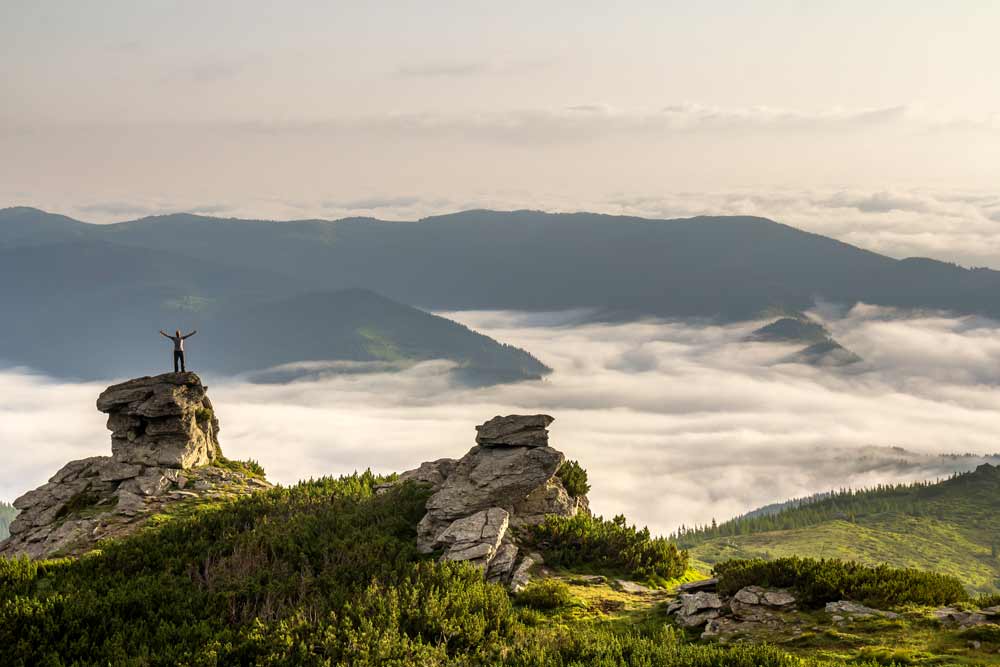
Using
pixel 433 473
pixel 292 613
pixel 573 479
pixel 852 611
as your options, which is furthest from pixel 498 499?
pixel 852 611

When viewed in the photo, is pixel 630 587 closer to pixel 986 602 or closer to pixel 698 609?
pixel 698 609

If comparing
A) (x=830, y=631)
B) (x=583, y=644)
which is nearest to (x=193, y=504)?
(x=583, y=644)

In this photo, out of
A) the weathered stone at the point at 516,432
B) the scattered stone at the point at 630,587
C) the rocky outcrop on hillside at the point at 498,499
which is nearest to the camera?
the rocky outcrop on hillside at the point at 498,499

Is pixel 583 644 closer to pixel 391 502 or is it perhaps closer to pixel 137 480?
pixel 391 502

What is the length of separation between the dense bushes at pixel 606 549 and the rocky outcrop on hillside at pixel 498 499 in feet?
3.66

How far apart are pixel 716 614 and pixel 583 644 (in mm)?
5694

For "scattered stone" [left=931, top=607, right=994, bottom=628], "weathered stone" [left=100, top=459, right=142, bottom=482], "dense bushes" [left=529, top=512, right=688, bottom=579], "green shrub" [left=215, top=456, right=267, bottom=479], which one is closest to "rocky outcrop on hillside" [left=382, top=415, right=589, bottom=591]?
"dense bushes" [left=529, top=512, right=688, bottom=579]

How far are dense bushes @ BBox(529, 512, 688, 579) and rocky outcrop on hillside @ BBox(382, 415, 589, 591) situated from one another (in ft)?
3.66

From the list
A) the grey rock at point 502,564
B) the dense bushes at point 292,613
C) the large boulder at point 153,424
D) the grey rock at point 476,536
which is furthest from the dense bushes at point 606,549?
the large boulder at point 153,424

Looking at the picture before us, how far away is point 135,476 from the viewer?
46406 mm

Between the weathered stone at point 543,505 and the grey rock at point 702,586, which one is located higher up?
the weathered stone at point 543,505

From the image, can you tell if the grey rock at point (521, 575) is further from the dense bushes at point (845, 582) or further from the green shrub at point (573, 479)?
the green shrub at point (573, 479)

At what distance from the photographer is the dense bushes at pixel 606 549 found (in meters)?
34.2

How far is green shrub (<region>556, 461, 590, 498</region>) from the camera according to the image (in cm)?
4156
